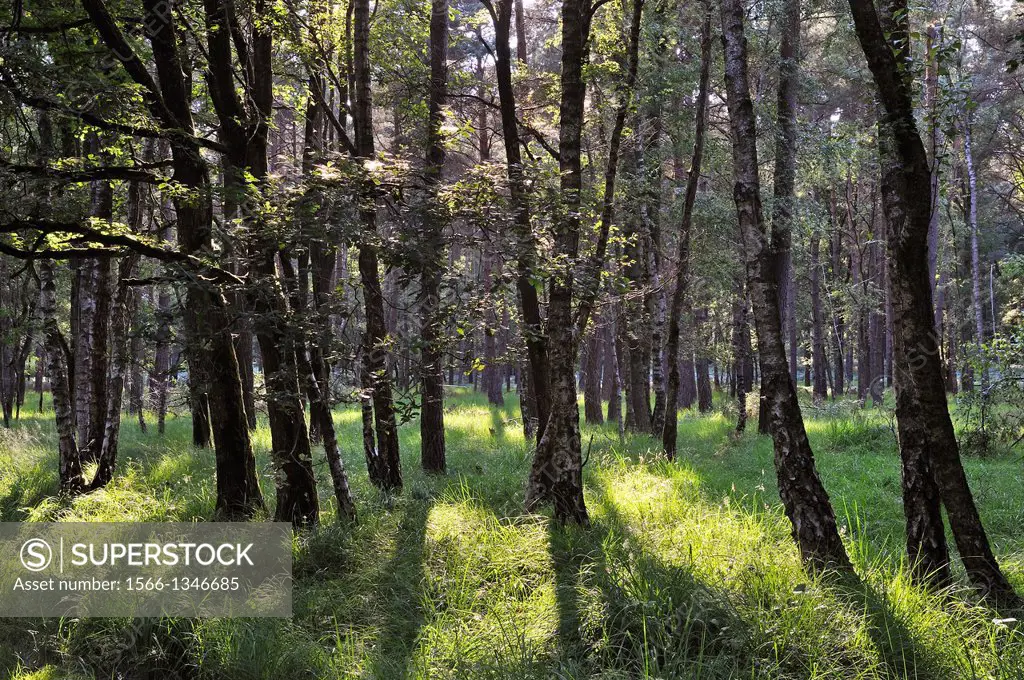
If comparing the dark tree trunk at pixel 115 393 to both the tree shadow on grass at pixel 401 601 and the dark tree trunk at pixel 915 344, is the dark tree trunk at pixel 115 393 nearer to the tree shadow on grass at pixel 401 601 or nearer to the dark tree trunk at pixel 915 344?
the tree shadow on grass at pixel 401 601

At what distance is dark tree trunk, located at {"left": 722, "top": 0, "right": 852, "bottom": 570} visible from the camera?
16.8ft

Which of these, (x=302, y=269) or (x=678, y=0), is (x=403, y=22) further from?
(x=302, y=269)

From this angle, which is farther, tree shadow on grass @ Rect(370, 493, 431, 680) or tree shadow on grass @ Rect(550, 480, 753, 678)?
tree shadow on grass @ Rect(370, 493, 431, 680)

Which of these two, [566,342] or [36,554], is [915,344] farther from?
[36,554]

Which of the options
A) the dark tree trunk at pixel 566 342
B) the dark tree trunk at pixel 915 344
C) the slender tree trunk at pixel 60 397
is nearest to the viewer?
the dark tree trunk at pixel 915 344

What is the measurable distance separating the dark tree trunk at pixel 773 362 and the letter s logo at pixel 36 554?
7085mm

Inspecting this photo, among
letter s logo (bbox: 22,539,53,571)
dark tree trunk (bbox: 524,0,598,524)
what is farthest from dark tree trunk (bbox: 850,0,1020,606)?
letter s logo (bbox: 22,539,53,571)

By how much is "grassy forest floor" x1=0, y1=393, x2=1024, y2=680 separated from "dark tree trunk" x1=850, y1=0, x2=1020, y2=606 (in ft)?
1.19

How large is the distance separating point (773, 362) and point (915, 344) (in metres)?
1.03

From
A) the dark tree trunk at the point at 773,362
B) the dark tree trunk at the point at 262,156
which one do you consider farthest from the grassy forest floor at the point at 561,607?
the dark tree trunk at the point at 262,156

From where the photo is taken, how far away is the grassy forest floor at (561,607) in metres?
3.93

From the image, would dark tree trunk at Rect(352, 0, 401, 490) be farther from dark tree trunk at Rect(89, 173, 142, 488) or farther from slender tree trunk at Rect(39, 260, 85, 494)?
slender tree trunk at Rect(39, 260, 85, 494)

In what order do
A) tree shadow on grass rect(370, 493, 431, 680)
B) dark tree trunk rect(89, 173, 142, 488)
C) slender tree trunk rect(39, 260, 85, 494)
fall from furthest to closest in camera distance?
dark tree trunk rect(89, 173, 142, 488), slender tree trunk rect(39, 260, 85, 494), tree shadow on grass rect(370, 493, 431, 680)

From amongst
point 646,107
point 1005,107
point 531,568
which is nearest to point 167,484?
point 531,568
